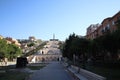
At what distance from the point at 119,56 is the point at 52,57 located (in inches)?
5280

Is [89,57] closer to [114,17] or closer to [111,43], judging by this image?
[114,17]

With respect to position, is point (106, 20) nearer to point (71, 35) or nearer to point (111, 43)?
point (71, 35)

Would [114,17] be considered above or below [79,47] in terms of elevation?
above

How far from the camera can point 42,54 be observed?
7485 inches

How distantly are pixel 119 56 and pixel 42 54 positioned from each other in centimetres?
13031

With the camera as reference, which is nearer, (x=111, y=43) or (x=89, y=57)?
(x=111, y=43)

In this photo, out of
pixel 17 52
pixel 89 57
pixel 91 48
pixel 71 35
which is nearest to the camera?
pixel 91 48

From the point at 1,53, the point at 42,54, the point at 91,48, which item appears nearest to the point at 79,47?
the point at 91,48

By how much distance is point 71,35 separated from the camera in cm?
8306

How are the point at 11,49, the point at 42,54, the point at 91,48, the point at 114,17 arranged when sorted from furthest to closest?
the point at 42,54
the point at 11,49
the point at 114,17
the point at 91,48

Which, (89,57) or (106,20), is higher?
(106,20)

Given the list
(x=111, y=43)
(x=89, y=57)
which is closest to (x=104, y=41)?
(x=111, y=43)

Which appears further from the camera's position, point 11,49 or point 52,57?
point 52,57

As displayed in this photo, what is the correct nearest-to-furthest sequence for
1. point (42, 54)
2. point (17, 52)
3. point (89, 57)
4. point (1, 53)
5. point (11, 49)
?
point (89, 57) < point (1, 53) < point (11, 49) < point (17, 52) < point (42, 54)
